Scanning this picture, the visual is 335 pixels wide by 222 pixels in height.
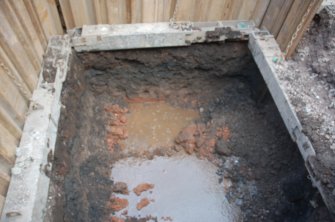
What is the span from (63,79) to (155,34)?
58.2 inches

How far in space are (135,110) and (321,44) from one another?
3134mm

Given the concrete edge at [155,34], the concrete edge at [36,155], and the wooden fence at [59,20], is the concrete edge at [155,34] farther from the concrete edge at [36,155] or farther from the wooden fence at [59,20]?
the concrete edge at [36,155]

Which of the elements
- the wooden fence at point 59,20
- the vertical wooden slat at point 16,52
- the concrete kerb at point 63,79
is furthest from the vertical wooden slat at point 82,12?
the vertical wooden slat at point 16,52

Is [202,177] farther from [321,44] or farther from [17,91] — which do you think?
[17,91]

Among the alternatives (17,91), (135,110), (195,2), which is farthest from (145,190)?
(195,2)

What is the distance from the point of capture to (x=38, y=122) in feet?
11.4

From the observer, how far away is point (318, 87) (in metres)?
3.94

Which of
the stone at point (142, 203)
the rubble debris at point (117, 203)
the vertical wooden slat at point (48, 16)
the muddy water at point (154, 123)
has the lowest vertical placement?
the rubble debris at point (117, 203)

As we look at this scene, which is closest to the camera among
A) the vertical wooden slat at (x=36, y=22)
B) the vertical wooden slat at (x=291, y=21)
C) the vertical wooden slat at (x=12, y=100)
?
the vertical wooden slat at (x=12, y=100)

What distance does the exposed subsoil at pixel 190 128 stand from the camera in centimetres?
407

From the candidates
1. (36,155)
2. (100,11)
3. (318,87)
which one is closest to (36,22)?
(100,11)

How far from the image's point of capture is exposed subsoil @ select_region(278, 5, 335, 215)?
3307 mm

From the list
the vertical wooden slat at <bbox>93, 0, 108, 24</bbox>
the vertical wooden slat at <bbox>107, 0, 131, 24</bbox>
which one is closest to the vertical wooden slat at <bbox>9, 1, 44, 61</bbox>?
the vertical wooden slat at <bbox>93, 0, 108, 24</bbox>

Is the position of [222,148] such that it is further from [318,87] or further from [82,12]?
[82,12]
